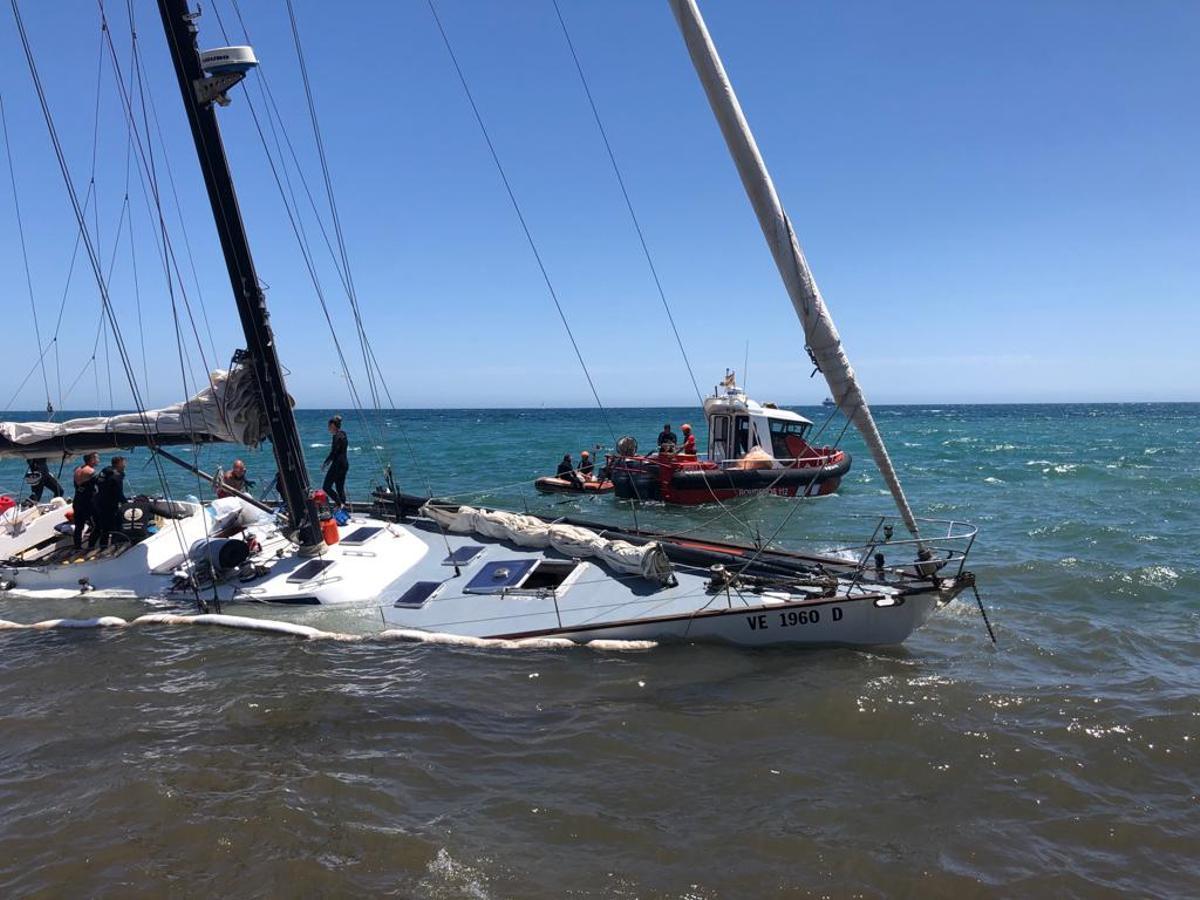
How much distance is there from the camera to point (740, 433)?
29516 mm

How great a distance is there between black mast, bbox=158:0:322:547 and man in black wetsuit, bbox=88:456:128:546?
121 inches

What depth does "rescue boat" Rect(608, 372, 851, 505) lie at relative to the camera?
27125mm

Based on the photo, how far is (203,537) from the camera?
13094 millimetres

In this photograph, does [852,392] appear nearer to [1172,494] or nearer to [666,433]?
[666,433]

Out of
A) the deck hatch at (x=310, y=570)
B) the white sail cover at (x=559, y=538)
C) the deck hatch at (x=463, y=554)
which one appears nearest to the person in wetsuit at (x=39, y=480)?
the deck hatch at (x=310, y=570)

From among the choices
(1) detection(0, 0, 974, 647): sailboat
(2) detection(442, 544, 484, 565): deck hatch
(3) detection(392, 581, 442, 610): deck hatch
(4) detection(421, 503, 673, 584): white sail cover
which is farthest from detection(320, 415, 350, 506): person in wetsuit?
(3) detection(392, 581, 442, 610): deck hatch

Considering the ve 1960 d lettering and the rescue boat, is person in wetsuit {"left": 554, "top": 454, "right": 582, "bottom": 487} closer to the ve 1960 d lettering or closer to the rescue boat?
the rescue boat

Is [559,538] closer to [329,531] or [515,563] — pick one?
[515,563]

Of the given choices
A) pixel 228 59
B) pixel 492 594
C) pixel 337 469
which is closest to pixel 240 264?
pixel 228 59

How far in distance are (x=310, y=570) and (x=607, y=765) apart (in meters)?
6.68

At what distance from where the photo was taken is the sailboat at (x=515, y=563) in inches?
354

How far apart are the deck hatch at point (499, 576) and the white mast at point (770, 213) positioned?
206 inches

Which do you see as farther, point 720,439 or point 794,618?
point 720,439

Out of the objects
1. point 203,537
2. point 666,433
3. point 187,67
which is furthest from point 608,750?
point 666,433
